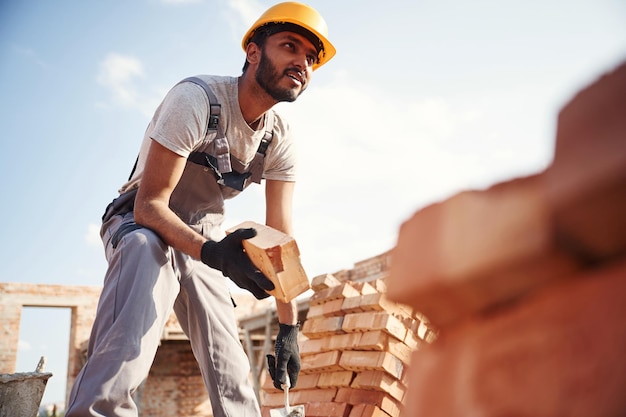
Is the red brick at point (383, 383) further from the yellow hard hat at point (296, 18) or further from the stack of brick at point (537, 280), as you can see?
the stack of brick at point (537, 280)

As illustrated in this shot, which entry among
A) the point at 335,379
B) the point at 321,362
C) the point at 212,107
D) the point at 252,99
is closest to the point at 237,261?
the point at 212,107

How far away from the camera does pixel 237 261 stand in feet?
6.95

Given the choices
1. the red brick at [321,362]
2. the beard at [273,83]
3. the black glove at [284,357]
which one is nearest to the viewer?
the beard at [273,83]

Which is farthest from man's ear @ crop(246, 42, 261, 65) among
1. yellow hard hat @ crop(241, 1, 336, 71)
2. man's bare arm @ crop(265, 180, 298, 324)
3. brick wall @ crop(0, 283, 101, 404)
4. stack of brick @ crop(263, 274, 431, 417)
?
brick wall @ crop(0, 283, 101, 404)

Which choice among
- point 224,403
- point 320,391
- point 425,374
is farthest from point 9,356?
point 425,374

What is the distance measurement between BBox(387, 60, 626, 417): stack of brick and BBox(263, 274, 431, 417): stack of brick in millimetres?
2895

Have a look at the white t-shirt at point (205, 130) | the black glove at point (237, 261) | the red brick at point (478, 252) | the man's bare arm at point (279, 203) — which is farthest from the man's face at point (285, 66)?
the red brick at point (478, 252)

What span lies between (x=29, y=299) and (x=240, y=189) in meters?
17.0

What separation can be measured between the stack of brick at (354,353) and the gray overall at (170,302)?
116 cm

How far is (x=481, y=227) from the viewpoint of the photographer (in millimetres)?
531

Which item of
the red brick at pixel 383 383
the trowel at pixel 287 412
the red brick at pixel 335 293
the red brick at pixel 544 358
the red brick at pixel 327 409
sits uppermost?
the red brick at pixel 335 293

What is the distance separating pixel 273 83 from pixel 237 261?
3.21 ft

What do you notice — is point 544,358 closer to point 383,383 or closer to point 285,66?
point 285,66

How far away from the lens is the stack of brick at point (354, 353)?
350cm
